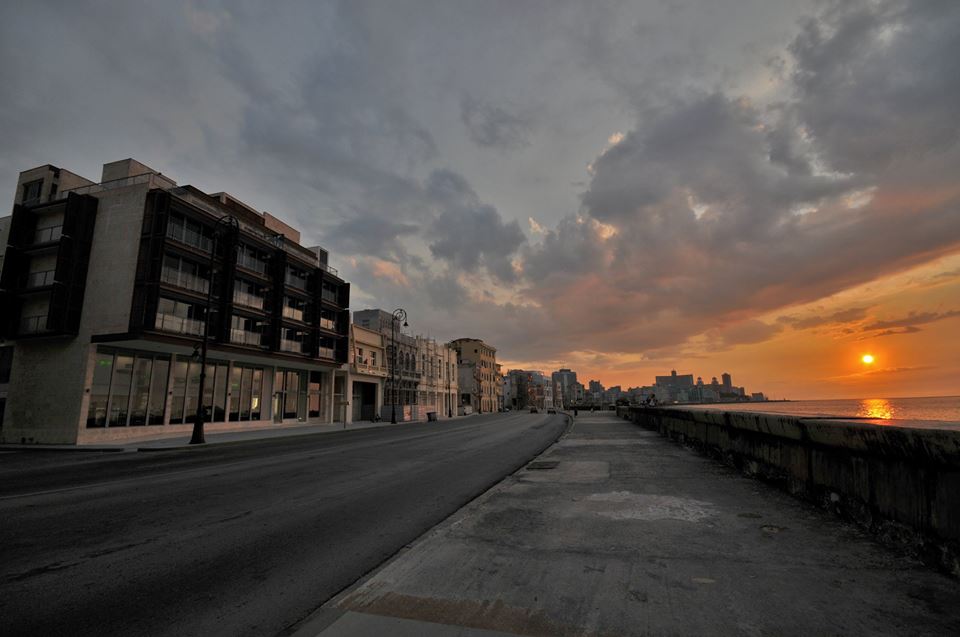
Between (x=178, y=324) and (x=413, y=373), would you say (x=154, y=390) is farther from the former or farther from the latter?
(x=413, y=373)

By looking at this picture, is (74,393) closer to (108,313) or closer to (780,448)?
(108,313)

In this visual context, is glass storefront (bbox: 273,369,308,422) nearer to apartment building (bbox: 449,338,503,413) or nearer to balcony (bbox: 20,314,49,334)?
balcony (bbox: 20,314,49,334)

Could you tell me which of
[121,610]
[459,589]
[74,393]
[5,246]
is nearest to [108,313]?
[74,393]

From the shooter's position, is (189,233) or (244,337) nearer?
(189,233)

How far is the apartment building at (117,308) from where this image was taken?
2808cm

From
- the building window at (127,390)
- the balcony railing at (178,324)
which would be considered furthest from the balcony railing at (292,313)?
the building window at (127,390)

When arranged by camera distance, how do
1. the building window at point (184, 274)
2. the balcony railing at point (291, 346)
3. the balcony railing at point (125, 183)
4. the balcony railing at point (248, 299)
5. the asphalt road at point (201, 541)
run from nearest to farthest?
the asphalt road at point (201, 541), the building window at point (184, 274), the balcony railing at point (125, 183), the balcony railing at point (248, 299), the balcony railing at point (291, 346)

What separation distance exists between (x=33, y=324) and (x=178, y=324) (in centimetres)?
888

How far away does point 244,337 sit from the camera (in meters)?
36.4

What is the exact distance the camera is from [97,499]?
27.7ft

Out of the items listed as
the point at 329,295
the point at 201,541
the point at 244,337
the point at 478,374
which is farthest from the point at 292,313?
the point at 478,374

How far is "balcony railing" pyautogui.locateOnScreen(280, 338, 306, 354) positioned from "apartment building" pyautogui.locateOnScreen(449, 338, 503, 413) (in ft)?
228

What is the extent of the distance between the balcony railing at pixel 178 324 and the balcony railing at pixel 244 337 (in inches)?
105

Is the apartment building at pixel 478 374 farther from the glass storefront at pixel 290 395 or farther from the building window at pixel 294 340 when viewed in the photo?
the building window at pixel 294 340
